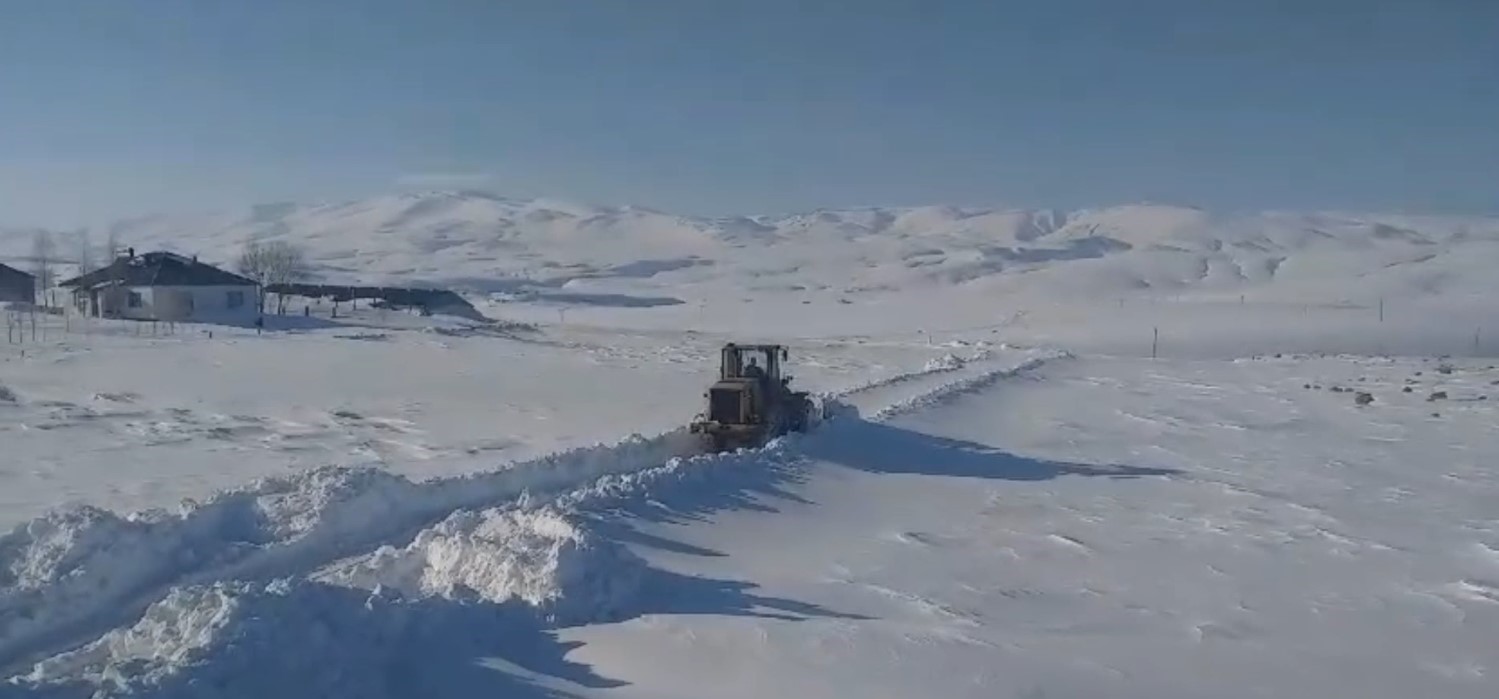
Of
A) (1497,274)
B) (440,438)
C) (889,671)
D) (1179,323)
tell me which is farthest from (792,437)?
(1497,274)

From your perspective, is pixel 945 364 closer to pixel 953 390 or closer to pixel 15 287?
pixel 953 390

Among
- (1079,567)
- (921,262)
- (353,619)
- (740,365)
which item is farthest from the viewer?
(921,262)

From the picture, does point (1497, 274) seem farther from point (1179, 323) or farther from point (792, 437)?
point (792, 437)

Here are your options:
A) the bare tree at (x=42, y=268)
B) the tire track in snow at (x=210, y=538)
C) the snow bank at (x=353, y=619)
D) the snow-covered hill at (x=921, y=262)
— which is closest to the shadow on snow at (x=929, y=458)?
the tire track in snow at (x=210, y=538)

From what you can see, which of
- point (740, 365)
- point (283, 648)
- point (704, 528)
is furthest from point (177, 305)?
point (283, 648)

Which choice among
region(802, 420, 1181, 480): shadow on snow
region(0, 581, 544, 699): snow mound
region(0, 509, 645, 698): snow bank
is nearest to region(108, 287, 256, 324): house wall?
region(802, 420, 1181, 480): shadow on snow
